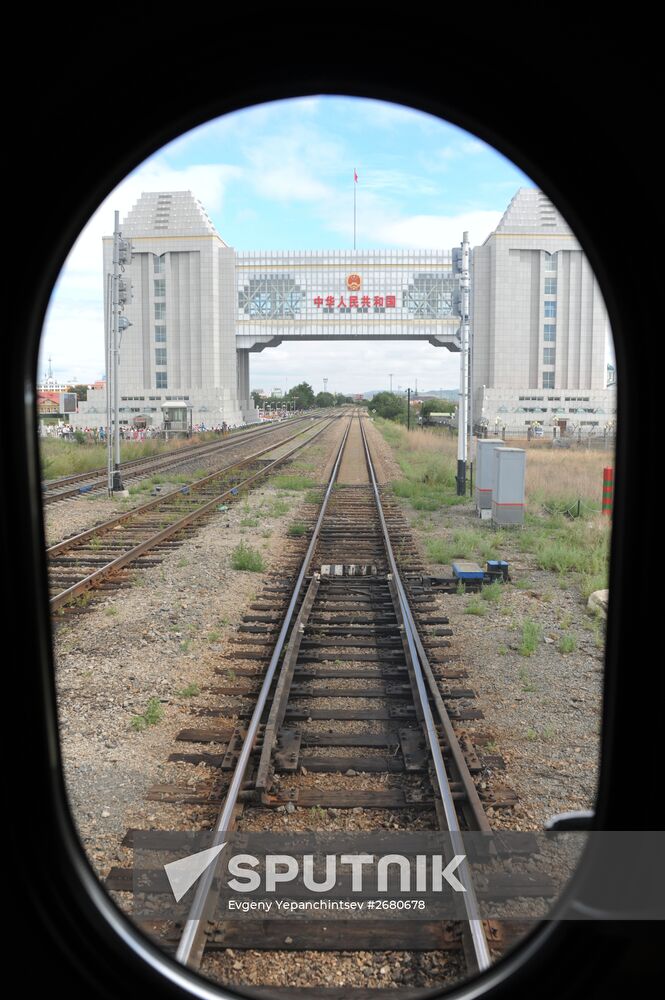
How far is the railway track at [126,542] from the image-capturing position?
29.3 ft

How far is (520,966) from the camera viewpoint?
1.87m

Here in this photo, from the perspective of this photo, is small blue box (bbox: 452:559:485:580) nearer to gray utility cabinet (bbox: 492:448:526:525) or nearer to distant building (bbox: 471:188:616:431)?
gray utility cabinet (bbox: 492:448:526:525)

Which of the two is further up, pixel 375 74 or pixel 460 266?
pixel 460 266

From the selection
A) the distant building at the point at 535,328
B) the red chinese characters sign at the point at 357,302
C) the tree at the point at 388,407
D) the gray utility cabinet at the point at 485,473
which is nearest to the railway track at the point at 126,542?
the gray utility cabinet at the point at 485,473

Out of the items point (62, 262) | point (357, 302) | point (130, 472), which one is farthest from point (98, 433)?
point (62, 262)

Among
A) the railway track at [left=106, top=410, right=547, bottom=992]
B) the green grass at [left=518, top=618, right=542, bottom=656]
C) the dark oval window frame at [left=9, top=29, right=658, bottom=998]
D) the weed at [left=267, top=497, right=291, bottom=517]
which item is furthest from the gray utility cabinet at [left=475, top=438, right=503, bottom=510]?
the dark oval window frame at [left=9, top=29, right=658, bottom=998]

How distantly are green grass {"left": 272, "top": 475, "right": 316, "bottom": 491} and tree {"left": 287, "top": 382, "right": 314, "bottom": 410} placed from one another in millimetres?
134987

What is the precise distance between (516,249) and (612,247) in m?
48.7

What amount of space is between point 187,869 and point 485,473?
11.2 m

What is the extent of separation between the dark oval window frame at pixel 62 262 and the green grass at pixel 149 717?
3.29 m

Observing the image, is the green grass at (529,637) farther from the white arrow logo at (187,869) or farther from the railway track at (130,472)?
the railway track at (130,472)
